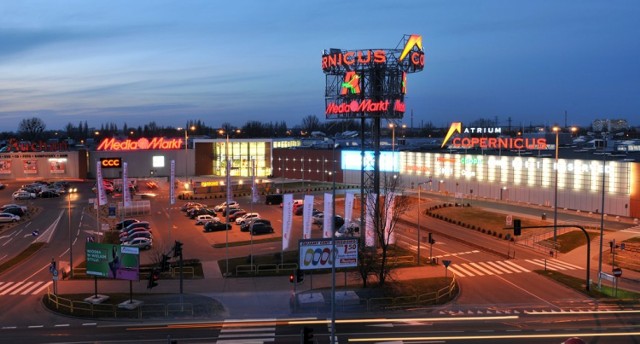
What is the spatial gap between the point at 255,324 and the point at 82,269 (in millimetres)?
17399

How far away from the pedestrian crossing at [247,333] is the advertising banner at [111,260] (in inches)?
258

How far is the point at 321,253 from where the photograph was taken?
1229 inches

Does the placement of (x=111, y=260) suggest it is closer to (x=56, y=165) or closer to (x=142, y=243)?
(x=142, y=243)

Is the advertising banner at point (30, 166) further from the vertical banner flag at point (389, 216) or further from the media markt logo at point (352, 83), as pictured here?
the vertical banner flag at point (389, 216)

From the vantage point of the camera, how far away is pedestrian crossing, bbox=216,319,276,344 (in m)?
25.5

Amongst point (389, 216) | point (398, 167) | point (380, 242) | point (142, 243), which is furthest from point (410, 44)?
point (398, 167)

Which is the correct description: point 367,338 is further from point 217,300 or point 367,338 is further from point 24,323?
point 24,323

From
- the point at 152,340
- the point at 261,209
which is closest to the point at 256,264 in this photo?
the point at 152,340

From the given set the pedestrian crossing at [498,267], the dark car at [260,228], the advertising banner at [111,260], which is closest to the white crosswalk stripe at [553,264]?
the pedestrian crossing at [498,267]

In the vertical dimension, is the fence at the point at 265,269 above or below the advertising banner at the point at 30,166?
below

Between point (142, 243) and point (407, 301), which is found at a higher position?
point (142, 243)

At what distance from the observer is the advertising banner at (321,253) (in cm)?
3098

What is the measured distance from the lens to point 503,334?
26.6m

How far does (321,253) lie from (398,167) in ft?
192
